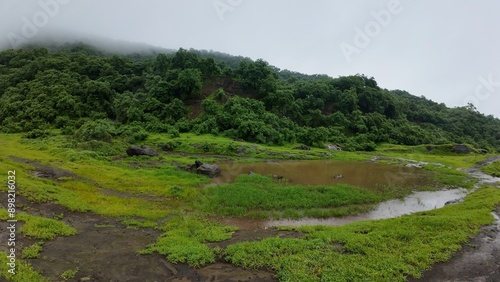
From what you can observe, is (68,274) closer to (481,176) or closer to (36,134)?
(481,176)

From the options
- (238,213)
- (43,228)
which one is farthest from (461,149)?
(43,228)

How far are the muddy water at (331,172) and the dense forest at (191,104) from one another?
15.7 meters

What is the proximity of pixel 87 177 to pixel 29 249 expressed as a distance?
15.0 metres

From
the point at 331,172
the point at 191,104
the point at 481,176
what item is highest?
the point at 191,104

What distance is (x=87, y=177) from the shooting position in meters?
27.5

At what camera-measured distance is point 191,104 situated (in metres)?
66.8

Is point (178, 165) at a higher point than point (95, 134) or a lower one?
lower

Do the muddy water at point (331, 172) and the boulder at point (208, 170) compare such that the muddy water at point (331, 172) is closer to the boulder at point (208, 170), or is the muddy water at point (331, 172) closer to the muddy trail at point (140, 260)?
Result: the boulder at point (208, 170)

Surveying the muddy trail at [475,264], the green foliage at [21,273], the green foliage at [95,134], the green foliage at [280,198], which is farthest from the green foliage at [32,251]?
the green foliage at [95,134]

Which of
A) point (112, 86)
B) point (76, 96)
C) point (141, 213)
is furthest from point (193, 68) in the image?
point (141, 213)

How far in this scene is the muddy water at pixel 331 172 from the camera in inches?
1277

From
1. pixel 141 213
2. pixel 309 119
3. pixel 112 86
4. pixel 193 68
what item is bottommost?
pixel 141 213

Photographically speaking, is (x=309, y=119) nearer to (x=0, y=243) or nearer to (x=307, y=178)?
(x=307, y=178)

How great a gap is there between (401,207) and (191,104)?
50.5m
